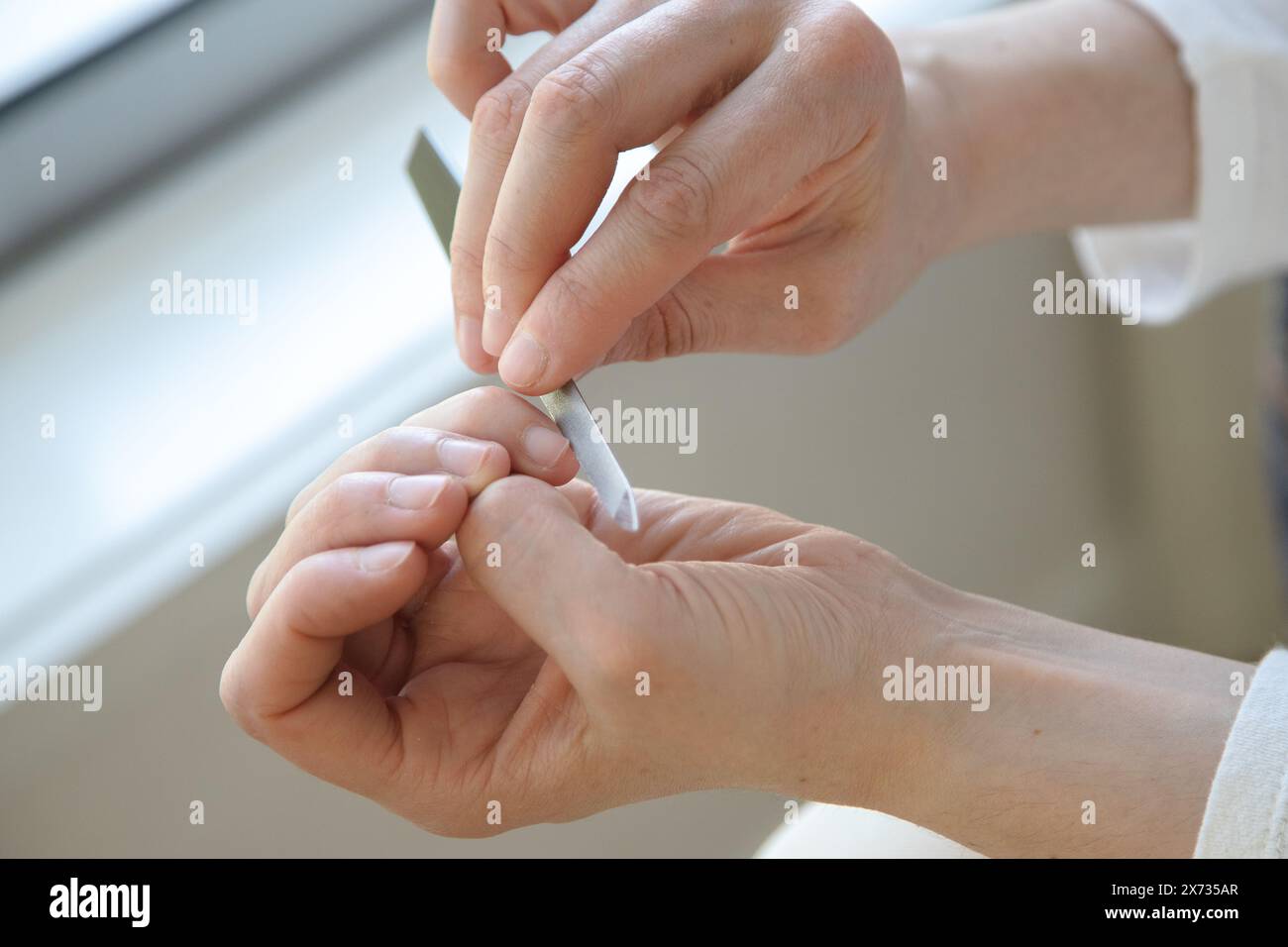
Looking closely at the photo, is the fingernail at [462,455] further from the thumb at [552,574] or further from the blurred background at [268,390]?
the blurred background at [268,390]

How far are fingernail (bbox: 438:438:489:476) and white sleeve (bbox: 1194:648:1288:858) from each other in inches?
15.4

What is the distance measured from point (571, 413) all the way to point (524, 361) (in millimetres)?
40

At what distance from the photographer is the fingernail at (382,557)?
0.55m

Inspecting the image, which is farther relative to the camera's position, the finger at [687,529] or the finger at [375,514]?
the finger at [687,529]

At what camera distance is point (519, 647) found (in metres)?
0.67

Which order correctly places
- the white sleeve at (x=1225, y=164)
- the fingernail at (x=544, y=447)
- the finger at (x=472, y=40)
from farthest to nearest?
the white sleeve at (x=1225, y=164), the finger at (x=472, y=40), the fingernail at (x=544, y=447)

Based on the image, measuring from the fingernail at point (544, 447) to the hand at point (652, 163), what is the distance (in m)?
0.02

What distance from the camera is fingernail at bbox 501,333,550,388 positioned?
Result: 604 mm

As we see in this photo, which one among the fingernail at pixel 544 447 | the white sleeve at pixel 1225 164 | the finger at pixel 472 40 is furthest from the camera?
the white sleeve at pixel 1225 164

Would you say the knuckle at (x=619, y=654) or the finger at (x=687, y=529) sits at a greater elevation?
the finger at (x=687, y=529)

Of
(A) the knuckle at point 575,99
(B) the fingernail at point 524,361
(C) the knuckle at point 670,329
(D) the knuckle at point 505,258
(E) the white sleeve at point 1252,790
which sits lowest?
(E) the white sleeve at point 1252,790

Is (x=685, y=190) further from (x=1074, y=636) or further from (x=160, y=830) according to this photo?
(x=160, y=830)

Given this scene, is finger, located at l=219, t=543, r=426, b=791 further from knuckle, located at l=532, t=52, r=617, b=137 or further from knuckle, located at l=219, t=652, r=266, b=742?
knuckle, located at l=532, t=52, r=617, b=137

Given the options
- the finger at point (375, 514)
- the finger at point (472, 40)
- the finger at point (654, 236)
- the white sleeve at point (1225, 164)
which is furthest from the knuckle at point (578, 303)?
the white sleeve at point (1225, 164)
